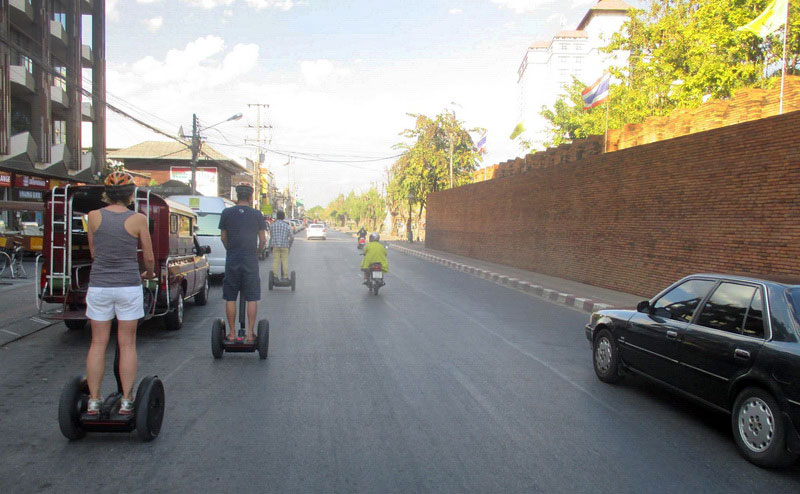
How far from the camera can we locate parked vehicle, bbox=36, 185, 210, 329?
7422 mm

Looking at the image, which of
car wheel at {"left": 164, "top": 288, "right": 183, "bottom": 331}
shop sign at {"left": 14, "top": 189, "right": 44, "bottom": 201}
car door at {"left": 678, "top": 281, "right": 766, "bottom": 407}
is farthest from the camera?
shop sign at {"left": 14, "top": 189, "right": 44, "bottom": 201}

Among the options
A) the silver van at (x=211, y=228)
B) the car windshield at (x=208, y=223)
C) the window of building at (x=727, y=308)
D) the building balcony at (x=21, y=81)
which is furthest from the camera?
the building balcony at (x=21, y=81)

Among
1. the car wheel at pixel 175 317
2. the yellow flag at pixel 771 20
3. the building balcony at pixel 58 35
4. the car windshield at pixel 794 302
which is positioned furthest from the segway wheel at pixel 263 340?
the building balcony at pixel 58 35

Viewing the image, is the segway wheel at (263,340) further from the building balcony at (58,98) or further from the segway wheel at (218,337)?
the building balcony at (58,98)

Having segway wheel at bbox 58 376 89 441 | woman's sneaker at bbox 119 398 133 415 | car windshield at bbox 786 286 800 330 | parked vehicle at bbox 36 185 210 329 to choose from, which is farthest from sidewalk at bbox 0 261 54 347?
car windshield at bbox 786 286 800 330

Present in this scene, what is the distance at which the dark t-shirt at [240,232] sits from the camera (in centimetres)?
677

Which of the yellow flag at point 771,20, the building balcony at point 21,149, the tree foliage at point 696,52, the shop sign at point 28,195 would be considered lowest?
the shop sign at point 28,195

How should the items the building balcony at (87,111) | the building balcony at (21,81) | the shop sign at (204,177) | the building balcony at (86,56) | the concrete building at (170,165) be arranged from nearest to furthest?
the building balcony at (21,81) → the building balcony at (86,56) → the building balcony at (87,111) → the concrete building at (170,165) → the shop sign at (204,177)

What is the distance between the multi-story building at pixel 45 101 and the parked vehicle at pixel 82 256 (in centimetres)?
1611

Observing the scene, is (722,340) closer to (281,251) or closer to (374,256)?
(374,256)

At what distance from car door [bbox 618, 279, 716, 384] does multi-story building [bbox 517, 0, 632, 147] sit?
69485 millimetres

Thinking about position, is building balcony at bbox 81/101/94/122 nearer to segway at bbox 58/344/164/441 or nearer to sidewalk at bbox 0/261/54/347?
sidewalk at bbox 0/261/54/347

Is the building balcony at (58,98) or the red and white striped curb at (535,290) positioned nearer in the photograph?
the red and white striped curb at (535,290)

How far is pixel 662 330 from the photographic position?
556cm
